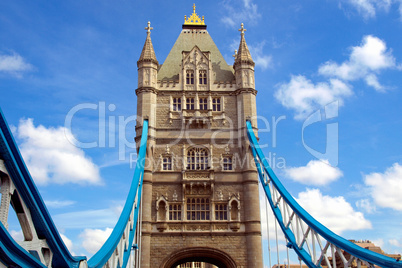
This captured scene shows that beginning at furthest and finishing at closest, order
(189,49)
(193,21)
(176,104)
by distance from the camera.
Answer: (193,21)
(189,49)
(176,104)

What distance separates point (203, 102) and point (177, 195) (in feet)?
21.3

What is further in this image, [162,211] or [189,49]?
[189,49]

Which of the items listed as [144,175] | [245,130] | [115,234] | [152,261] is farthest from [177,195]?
[115,234]

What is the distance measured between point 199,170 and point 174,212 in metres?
2.81

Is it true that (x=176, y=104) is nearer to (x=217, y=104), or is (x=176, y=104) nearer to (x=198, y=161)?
(x=217, y=104)

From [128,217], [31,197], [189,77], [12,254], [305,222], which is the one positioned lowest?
[12,254]

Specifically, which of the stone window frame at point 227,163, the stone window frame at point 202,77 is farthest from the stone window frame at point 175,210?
the stone window frame at point 202,77

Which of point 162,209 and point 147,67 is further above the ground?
point 147,67

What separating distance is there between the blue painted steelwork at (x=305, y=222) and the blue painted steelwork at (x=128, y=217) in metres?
6.51

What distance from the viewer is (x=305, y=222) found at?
18531 millimetres

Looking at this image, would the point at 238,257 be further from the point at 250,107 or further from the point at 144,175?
the point at 250,107

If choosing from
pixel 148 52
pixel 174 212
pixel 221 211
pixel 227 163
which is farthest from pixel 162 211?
pixel 148 52

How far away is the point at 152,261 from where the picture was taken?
23453mm

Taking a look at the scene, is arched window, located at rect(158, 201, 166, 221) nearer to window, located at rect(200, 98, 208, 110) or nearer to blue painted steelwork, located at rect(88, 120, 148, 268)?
blue painted steelwork, located at rect(88, 120, 148, 268)
